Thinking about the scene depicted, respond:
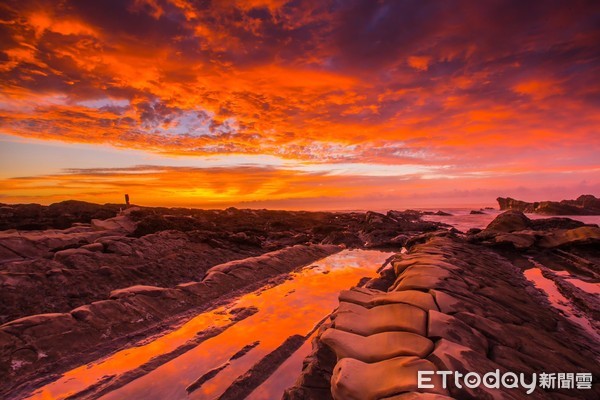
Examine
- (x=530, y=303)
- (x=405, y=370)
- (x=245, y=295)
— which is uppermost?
(x=405, y=370)

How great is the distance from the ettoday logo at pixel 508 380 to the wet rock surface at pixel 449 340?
0.05 metres

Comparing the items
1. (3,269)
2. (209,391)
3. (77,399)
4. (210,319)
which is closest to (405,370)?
(209,391)

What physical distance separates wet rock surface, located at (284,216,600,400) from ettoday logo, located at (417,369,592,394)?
2.2 inches

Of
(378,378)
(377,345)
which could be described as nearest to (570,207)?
(377,345)

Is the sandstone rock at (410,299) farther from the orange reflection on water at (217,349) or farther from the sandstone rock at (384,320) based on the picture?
the orange reflection on water at (217,349)

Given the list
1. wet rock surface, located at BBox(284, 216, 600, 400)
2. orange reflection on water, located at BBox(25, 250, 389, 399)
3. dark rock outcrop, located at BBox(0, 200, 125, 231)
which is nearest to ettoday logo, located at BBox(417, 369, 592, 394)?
wet rock surface, located at BBox(284, 216, 600, 400)

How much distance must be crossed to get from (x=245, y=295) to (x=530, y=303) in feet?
25.5

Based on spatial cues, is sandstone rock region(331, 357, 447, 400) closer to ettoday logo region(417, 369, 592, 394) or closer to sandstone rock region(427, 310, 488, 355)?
ettoday logo region(417, 369, 592, 394)

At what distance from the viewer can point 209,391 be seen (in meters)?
4.40

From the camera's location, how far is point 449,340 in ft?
13.6

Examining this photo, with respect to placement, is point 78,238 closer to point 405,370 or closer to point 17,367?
point 17,367

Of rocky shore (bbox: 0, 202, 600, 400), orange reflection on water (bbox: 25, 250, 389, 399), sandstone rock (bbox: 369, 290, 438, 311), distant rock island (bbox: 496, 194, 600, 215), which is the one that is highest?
distant rock island (bbox: 496, 194, 600, 215)

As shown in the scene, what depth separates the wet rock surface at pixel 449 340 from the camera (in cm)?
348

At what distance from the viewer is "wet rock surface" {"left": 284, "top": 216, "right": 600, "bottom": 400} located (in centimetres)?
348
